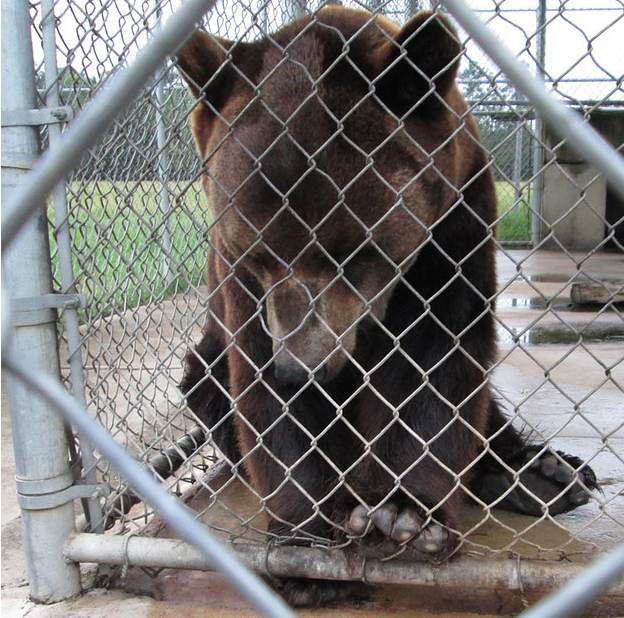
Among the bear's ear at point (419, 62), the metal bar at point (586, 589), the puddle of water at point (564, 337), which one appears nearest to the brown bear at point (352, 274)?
the bear's ear at point (419, 62)

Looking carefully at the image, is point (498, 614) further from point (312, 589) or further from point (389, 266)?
point (389, 266)

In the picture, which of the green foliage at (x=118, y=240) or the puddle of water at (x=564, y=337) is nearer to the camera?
the green foliage at (x=118, y=240)

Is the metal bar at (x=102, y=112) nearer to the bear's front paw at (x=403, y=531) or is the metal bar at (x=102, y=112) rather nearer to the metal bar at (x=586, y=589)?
the metal bar at (x=586, y=589)

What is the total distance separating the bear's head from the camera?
2.06 m

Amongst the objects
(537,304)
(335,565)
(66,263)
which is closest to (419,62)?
(66,263)

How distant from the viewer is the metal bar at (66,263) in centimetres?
208

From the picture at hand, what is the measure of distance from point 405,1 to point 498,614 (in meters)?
5.30

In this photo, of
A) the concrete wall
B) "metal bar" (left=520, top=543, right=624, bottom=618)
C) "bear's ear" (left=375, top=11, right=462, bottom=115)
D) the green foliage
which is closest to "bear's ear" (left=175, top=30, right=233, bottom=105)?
the green foliage

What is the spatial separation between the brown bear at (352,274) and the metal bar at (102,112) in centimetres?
113

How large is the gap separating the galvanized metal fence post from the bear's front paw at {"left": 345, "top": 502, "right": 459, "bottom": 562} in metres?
0.92

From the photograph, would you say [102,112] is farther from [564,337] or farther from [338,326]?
[564,337]

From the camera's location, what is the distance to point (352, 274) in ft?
7.38

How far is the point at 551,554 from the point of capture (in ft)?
7.48

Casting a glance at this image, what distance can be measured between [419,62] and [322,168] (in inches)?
16.2
